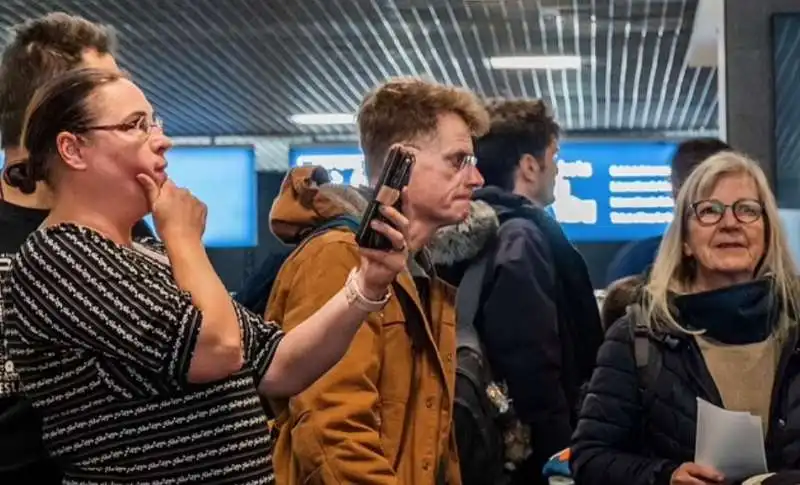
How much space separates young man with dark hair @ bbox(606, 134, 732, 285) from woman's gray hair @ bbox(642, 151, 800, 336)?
795 millimetres

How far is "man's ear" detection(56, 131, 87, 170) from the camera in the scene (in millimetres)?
1702

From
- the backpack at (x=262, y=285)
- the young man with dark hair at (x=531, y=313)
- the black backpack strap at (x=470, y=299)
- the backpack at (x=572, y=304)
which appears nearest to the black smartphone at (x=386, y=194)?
the backpack at (x=262, y=285)

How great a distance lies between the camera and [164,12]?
7348mm

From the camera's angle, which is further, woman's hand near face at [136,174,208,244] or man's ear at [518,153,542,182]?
man's ear at [518,153,542,182]

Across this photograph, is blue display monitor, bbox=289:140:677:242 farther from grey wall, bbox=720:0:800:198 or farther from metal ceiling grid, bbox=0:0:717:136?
grey wall, bbox=720:0:800:198

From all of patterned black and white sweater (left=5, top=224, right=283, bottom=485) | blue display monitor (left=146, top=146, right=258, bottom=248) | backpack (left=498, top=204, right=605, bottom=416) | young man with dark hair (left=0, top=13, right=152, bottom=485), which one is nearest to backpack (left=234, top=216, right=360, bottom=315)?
young man with dark hair (left=0, top=13, right=152, bottom=485)

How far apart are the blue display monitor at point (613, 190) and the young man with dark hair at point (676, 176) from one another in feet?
10.1

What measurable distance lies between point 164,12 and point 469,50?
2222 millimetres

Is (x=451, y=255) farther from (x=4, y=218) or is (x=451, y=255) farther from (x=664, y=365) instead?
(x=4, y=218)

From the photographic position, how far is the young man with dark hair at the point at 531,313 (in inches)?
125

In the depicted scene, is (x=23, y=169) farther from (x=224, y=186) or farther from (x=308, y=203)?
(x=224, y=186)

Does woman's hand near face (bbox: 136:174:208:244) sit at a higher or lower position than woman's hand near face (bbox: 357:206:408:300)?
higher

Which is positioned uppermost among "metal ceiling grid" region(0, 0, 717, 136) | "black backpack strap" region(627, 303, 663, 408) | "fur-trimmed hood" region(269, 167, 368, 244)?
"metal ceiling grid" region(0, 0, 717, 136)

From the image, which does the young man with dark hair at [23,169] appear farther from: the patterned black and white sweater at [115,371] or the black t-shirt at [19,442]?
the patterned black and white sweater at [115,371]
